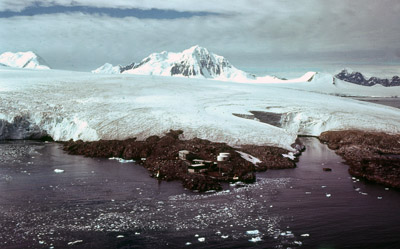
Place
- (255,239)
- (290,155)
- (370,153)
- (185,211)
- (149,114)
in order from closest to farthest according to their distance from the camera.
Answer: (255,239) → (185,211) → (290,155) → (370,153) → (149,114)

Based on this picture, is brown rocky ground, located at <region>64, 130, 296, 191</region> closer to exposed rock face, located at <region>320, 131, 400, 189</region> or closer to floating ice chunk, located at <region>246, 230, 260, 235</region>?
exposed rock face, located at <region>320, 131, 400, 189</region>

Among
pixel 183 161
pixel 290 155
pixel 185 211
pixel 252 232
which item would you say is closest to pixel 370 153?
pixel 290 155

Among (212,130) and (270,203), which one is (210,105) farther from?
(270,203)

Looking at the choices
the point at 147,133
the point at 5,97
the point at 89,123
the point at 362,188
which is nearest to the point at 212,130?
the point at 147,133

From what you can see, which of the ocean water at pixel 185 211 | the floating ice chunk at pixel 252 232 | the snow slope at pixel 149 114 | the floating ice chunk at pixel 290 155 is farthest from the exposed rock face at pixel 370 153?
the floating ice chunk at pixel 252 232

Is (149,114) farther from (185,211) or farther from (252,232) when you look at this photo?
(252,232)

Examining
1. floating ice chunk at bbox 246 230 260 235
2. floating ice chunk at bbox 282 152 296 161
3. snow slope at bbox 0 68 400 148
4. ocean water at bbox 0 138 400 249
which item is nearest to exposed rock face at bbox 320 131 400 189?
ocean water at bbox 0 138 400 249

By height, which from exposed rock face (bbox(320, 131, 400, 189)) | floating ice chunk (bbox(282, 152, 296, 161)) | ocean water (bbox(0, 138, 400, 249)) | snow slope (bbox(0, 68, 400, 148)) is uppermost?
snow slope (bbox(0, 68, 400, 148))
